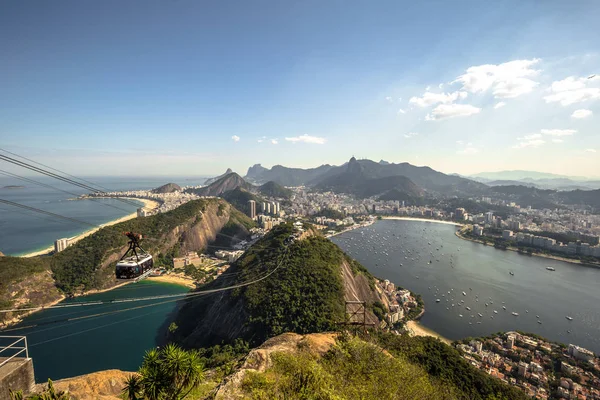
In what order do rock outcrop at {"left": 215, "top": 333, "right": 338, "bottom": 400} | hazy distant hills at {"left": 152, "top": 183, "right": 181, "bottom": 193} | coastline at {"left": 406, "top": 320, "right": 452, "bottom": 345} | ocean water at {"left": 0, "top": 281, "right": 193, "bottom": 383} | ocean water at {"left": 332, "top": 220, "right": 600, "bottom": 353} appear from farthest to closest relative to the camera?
hazy distant hills at {"left": 152, "top": 183, "right": 181, "bottom": 193}, ocean water at {"left": 332, "top": 220, "right": 600, "bottom": 353}, coastline at {"left": 406, "top": 320, "right": 452, "bottom": 345}, ocean water at {"left": 0, "top": 281, "right": 193, "bottom": 383}, rock outcrop at {"left": 215, "top": 333, "right": 338, "bottom": 400}

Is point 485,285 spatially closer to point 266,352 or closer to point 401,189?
point 266,352

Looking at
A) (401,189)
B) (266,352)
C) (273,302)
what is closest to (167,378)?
(266,352)

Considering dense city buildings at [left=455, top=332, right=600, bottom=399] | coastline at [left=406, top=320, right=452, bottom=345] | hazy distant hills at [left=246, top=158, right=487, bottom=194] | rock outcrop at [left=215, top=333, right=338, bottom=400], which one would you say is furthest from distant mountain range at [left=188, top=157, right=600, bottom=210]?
rock outcrop at [left=215, top=333, right=338, bottom=400]

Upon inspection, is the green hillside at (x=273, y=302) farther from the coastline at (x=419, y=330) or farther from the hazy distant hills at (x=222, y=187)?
the hazy distant hills at (x=222, y=187)

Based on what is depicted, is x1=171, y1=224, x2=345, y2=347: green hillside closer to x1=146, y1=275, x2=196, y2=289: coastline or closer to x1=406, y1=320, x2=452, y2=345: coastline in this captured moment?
x1=146, y1=275, x2=196, y2=289: coastline

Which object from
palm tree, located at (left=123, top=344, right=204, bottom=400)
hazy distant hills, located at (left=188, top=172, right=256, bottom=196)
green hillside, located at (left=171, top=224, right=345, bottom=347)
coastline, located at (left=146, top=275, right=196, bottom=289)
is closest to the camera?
palm tree, located at (left=123, top=344, right=204, bottom=400)

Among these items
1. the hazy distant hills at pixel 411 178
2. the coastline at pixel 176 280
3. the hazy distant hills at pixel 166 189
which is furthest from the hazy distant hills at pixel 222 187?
the coastline at pixel 176 280

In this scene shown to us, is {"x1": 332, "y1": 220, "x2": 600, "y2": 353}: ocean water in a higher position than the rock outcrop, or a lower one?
lower
